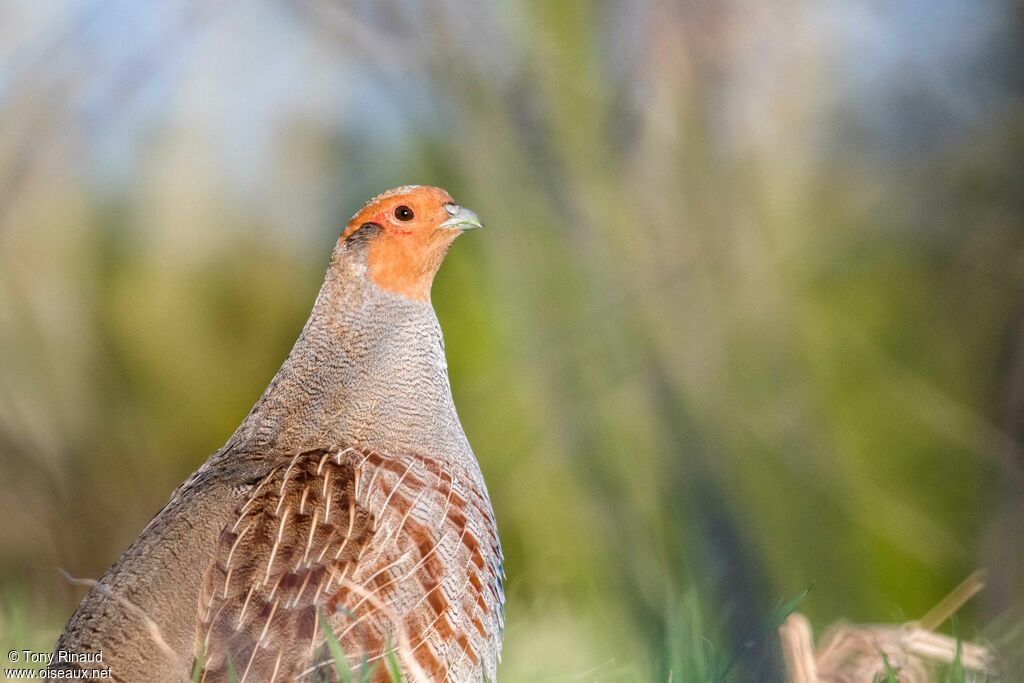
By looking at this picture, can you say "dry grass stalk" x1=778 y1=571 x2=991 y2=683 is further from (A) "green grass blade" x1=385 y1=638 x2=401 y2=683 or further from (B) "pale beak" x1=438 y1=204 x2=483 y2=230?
(B) "pale beak" x1=438 y1=204 x2=483 y2=230

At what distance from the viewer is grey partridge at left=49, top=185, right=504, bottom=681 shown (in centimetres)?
233

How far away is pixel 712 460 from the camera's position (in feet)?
9.73

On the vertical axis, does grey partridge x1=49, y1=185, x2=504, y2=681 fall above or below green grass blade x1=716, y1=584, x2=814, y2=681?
above

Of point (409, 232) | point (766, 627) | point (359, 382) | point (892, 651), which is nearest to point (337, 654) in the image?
point (359, 382)

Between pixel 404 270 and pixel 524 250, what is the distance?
0.35 meters

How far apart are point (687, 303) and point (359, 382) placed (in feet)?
3.59

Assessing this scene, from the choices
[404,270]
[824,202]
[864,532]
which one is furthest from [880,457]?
[404,270]

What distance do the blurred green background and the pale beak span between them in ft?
0.17

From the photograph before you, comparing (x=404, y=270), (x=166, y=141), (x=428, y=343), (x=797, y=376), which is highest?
(x=166, y=141)

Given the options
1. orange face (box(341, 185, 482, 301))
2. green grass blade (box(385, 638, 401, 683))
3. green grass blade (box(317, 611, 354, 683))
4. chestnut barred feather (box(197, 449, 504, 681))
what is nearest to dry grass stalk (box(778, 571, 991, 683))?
chestnut barred feather (box(197, 449, 504, 681))

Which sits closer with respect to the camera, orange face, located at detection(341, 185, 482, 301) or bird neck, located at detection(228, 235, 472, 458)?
bird neck, located at detection(228, 235, 472, 458)

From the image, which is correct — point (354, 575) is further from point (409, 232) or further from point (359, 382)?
point (409, 232)

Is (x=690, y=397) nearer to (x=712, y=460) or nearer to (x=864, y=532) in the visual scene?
(x=712, y=460)

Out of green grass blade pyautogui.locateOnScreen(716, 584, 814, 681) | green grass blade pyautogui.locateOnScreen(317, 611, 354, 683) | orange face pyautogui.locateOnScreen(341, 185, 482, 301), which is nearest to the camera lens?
green grass blade pyautogui.locateOnScreen(317, 611, 354, 683)
